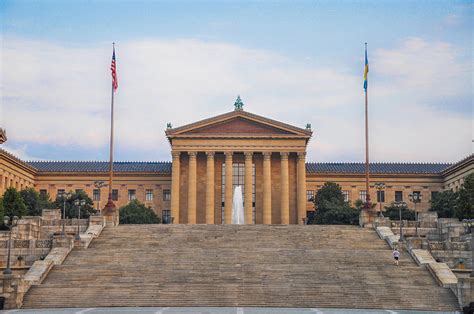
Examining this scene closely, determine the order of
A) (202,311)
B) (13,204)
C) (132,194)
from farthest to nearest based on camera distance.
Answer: (132,194), (13,204), (202,311)

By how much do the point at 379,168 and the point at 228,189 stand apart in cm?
2847

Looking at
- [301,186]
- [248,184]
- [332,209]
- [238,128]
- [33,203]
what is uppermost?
[238,128]

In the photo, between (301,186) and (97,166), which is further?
(97,166)

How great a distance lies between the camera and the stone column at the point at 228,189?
331 feet

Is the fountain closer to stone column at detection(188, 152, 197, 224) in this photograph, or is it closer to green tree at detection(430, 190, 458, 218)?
stone column at detection(188, 152, 197, 224)

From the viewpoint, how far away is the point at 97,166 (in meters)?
120

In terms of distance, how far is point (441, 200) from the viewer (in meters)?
92.2

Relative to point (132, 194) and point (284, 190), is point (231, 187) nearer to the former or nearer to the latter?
point (284, 190)

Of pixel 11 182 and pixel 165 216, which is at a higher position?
pixel 11 182

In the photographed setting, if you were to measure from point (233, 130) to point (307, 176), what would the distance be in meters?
17.0

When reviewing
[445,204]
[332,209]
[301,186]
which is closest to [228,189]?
[301,186]

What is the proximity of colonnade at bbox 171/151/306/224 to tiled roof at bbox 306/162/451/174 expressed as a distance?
504 inches

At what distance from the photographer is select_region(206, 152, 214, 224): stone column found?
101m

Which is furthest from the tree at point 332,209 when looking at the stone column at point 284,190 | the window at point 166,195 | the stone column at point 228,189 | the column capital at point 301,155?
the window at point 166,195
